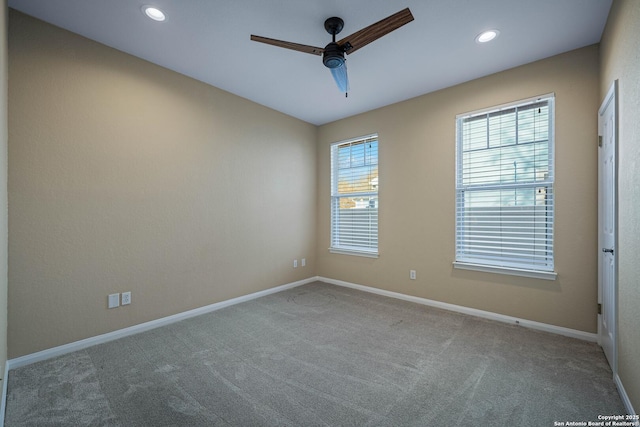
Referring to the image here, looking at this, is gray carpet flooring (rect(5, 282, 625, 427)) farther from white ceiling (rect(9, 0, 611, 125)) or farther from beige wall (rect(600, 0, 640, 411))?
white ceiling (rect(9, 0, 611, 125))

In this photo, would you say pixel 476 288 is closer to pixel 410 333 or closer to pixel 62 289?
pixel 410 333

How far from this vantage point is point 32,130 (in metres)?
2.29

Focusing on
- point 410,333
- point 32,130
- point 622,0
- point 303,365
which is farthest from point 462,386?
point 32,130

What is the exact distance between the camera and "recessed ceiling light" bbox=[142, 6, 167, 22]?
2185 mm

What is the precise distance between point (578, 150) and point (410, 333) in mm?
2470

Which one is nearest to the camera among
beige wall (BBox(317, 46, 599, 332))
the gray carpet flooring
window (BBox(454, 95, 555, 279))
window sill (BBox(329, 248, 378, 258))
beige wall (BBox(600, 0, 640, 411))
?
beige wall (BBox(600, 0, 640, 411))

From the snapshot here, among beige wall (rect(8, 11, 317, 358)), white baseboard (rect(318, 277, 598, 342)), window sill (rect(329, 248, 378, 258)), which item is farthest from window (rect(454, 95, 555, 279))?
beige wall (rect(8, 11, 317, 358))

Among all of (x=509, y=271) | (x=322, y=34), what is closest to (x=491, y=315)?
(x=509, y=271)

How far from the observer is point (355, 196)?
456 centimetres

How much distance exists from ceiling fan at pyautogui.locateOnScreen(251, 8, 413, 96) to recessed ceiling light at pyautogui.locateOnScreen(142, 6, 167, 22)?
852 millimetres

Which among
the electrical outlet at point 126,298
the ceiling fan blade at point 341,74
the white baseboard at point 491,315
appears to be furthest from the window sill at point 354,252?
the electrical outlet at point 126,298

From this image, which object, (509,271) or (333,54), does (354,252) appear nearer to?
(509,271)

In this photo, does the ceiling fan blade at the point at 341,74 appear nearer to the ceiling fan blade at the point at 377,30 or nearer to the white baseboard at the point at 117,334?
the ceiling fan blade at the point at 377,30

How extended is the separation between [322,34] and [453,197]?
240 cm
